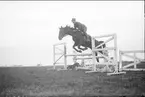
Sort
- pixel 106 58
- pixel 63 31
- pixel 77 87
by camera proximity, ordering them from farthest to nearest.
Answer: pixel 63 31 < pixel 106 58 < pixel 77 87

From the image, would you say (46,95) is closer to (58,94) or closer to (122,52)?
(58,94)

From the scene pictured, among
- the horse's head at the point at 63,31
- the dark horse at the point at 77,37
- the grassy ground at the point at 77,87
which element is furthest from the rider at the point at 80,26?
the grassy ground at the point at 77,87

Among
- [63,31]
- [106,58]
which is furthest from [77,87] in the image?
[63,31]

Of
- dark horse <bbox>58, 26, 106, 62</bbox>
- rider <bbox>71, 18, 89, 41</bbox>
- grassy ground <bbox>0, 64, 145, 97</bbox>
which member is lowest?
grassy ground <bbox>0, 64, 145, 97</bbox>

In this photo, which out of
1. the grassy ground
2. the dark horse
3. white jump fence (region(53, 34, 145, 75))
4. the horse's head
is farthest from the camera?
the horse's head

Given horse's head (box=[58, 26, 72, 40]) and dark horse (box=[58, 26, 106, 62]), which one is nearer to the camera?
dark horse (box=[58, 26, 106, 62])

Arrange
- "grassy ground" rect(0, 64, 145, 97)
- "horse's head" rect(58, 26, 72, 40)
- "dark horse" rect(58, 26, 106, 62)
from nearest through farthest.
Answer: "grassy ground" rect(0, 64, 145, 97), "dark horse" rect(58, 26, 106, 62), "horse's head" rect(58, 26, 72, 40)

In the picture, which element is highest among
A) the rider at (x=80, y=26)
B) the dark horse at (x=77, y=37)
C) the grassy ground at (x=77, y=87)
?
the rider at (x=80, y=26)

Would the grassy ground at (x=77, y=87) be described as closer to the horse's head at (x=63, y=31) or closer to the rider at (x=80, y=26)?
the rider at (x=80, y=26)

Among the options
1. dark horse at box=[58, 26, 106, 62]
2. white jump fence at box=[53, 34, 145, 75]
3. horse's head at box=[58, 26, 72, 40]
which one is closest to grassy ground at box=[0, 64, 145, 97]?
white jump fence at box=[53, 34, 145, 75]

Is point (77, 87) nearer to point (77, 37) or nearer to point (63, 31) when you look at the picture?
point (77, 37)

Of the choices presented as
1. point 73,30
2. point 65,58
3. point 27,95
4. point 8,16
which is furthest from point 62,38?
point 27,95

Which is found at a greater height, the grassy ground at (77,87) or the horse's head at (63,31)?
the horse's head at (63,31)

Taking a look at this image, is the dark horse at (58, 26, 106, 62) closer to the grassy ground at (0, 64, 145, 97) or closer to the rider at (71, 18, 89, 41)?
the rider at (71, 18, 89, 41)
